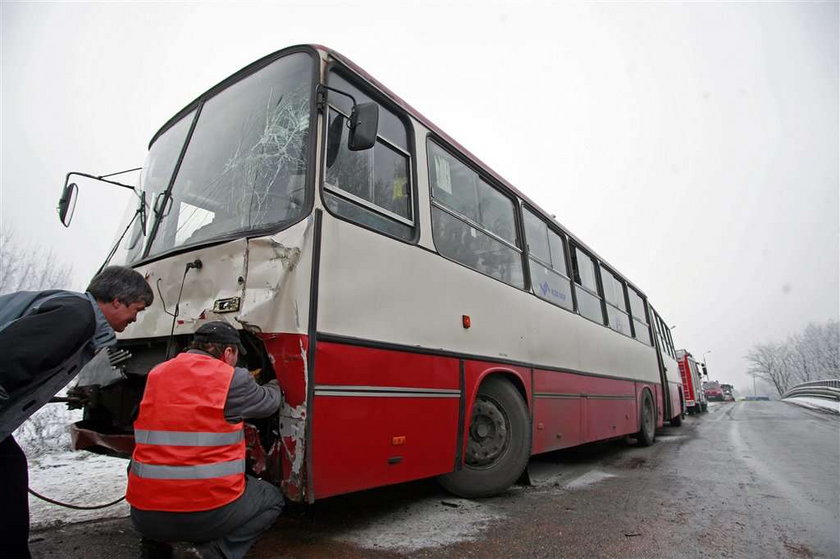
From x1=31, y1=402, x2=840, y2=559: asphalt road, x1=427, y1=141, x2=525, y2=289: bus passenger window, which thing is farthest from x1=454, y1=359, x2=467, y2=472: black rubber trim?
x1=427, y1=141, x2=525, y2=289: bus passenger window

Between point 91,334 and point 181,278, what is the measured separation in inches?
32.3

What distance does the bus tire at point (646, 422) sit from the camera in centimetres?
867

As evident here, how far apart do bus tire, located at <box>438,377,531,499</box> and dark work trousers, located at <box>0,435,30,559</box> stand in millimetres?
2709

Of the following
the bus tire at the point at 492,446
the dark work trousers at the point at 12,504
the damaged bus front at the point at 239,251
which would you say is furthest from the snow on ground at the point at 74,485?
the bus tire at the point at 492,446

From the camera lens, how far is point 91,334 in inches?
82.0

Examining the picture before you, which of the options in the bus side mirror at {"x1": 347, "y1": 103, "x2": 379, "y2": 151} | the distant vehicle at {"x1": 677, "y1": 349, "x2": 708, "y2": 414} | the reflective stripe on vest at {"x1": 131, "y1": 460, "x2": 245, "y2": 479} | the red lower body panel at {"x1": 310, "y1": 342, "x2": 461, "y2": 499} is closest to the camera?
the reflective stripe on vest at {"x1": 131, "y1": 460, "x2": 245, "y2": 479}

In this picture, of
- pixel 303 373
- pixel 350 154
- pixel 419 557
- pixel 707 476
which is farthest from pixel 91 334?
pixel 707 476

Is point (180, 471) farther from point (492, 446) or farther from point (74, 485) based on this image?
point (74, 485)

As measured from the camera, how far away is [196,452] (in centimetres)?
211

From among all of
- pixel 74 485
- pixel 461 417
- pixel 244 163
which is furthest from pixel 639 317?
pixel 74 485

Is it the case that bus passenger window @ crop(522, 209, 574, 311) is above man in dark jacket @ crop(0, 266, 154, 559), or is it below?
above

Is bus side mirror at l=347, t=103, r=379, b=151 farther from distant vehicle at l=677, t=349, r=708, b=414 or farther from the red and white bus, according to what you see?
distant vehicle at l=677, t=349, r=708, b=414

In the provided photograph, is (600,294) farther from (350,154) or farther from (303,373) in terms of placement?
(303,373)

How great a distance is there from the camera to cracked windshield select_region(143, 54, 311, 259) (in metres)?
2.80
